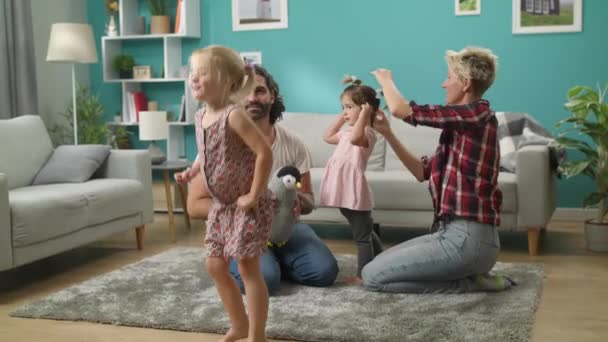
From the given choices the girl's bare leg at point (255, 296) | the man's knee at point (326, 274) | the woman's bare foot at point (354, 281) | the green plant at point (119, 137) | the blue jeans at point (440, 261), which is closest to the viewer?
the girl's bare leg at point (255, 296)

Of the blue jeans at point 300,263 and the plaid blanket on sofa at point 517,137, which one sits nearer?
the blue jeans at point 300,263

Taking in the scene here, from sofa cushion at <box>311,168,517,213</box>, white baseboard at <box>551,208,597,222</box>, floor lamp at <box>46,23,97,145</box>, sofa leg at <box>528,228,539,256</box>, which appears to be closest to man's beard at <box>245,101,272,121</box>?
sofa cushion at <box>311,168,517,213</box>

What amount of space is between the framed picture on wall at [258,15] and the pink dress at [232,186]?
138 inches

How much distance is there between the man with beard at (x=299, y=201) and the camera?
10.1 ft

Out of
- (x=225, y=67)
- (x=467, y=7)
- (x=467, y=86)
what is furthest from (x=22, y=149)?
(x=467, y=7)

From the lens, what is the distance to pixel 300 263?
3.35m

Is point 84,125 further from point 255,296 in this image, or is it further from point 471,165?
point 255,296

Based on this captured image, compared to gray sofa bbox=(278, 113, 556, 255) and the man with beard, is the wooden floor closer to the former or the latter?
gray sofa bbox=(278, 113, 556, 255)

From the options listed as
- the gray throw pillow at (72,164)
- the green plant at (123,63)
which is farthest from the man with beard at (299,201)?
the green plant at (123,63)

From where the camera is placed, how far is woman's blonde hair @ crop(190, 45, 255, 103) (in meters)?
2.22

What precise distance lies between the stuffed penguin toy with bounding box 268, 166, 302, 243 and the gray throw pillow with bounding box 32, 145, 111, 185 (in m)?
1.49

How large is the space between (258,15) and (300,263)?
291cm

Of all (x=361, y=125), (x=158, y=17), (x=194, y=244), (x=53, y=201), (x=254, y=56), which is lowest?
(x=194, y=244)

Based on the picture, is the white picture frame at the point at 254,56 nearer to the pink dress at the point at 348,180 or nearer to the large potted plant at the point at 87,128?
the large potted plant at the point at 87,128
